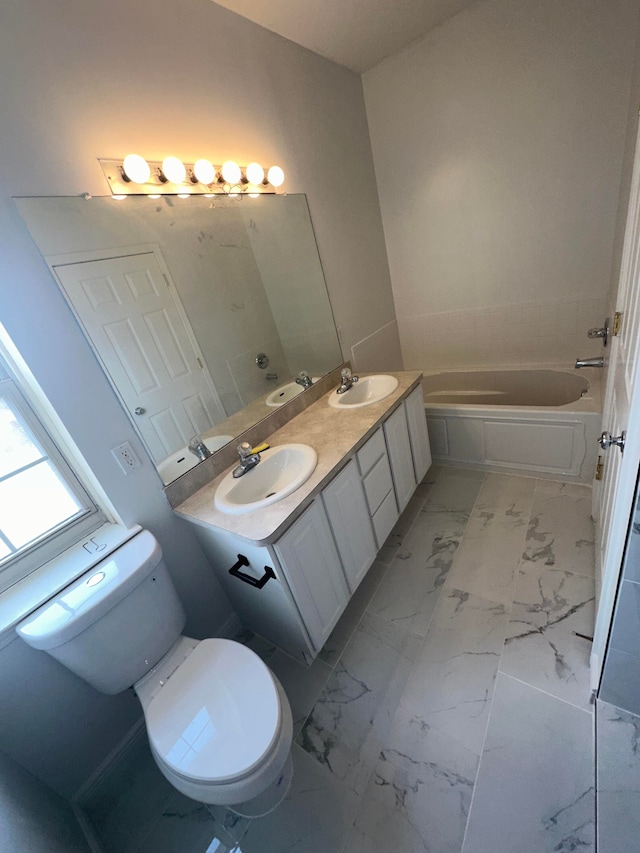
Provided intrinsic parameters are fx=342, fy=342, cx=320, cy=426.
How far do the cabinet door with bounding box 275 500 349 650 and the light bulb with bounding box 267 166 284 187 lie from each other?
5.05 ft

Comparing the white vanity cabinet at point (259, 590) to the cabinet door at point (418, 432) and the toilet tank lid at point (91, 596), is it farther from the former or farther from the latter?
the cabinet door at point (418, 432)

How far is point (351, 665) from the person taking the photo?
57.4 inches

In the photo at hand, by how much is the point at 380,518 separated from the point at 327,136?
7.22ft

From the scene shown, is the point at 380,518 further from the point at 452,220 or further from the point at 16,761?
the point at 452,220

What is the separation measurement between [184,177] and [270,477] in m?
1.24

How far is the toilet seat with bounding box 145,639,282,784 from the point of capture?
89cm

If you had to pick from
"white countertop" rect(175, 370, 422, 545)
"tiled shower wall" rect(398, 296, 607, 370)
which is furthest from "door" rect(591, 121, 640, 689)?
"tiled shower wall" rect(398, 296, 607, 370)

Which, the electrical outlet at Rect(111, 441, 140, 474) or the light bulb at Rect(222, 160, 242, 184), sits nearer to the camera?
the electrical outlet at Rect(111, 441, 140, 474)

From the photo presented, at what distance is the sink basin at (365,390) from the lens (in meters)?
1.96

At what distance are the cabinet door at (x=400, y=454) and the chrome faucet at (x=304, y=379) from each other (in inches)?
21.7

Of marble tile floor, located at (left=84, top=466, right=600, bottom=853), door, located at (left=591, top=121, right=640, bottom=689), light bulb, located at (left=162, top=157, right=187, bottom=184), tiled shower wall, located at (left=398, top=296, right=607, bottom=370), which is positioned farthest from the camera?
tiled shower wall, located at (left=398, top=296, right=607, bottom=370)

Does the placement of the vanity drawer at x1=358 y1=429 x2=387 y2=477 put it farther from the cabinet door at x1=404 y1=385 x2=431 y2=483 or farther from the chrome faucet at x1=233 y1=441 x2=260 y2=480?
the chrome faucet at x1=233 y1=441 x2=260 y2=480

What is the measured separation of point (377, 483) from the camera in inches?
66.3

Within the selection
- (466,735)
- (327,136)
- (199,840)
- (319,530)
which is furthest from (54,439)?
(327,136)
